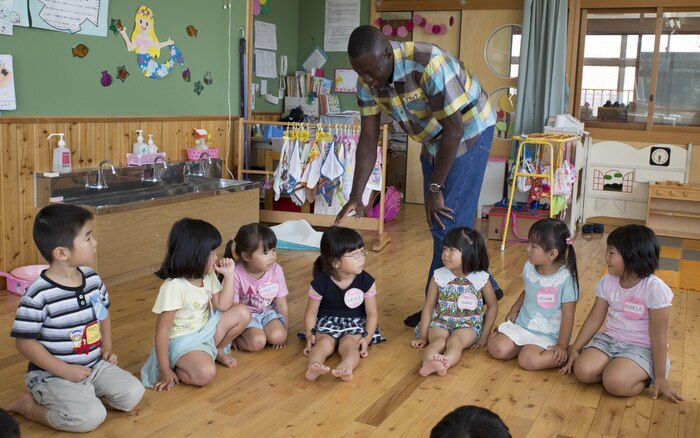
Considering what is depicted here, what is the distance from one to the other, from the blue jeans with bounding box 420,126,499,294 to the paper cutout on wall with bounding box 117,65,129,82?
2104 mm

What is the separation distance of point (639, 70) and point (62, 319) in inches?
216

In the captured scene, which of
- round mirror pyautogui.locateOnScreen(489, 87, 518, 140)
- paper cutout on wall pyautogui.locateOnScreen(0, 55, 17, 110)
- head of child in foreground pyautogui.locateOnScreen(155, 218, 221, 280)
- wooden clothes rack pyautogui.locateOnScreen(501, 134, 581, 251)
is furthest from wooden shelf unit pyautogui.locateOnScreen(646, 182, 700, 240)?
paper cutout on wall pyautogui.locateOnScreen(0, 55, 17, 110)

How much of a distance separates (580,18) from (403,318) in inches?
156

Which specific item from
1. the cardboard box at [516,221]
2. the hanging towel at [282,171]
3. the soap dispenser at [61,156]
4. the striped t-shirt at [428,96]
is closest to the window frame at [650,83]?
the cardboard box at [516,221]

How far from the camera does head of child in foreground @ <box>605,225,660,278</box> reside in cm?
252

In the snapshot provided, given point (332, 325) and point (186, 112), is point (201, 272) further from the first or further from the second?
point (186, 112)

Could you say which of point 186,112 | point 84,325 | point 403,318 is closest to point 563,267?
point 403,318

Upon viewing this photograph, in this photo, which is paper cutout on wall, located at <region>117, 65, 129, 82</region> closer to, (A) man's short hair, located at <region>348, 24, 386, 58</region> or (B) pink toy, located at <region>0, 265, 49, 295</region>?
(B) pink toy, located at <region>0, 265, 49, 295</region>

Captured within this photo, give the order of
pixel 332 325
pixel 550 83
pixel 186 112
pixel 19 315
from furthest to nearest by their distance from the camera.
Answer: pixel 550 83
pixel 186 112
pixel 332 325
pixel 19 315

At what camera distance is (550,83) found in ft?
20.3

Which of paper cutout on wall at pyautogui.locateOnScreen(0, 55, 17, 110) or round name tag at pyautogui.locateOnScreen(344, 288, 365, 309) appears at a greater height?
paper cutout on wall at pyautogui.locateOnScreen(0, 55, 17, 110)

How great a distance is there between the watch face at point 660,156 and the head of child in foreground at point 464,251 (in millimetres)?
3797

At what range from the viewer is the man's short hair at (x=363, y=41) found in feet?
8.63

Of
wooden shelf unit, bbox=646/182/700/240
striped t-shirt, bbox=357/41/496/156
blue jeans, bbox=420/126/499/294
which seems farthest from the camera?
wooden shelf unit, bbox=646/182/700/240
